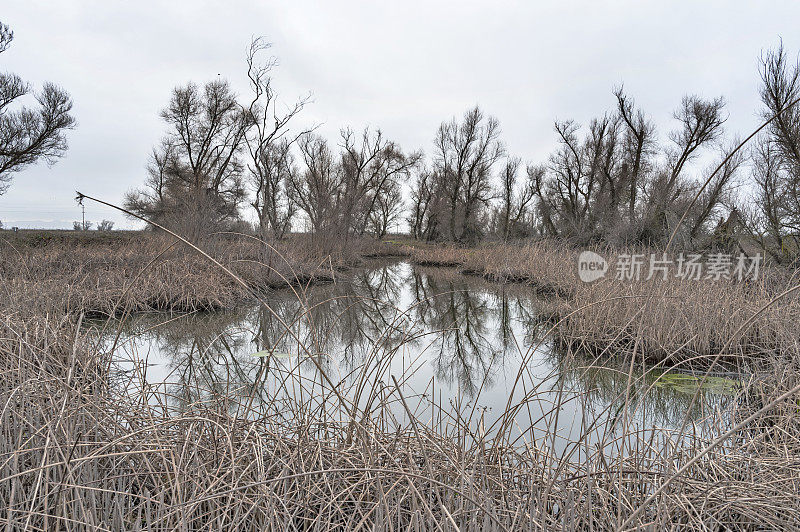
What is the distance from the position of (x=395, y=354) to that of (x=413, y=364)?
24 centimetres

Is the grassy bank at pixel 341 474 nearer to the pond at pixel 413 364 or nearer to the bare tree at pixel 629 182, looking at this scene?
the pond at pixel 413 364

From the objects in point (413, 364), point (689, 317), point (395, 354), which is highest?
point (689, 317)

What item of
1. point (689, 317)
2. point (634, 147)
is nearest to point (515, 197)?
point (634, 147)

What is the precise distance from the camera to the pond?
1648 mm

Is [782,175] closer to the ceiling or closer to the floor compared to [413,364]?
closer to the ceiling

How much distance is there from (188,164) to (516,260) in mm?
17507

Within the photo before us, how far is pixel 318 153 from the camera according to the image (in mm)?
22969

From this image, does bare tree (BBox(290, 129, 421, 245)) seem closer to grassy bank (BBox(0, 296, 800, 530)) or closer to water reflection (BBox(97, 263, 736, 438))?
water reflection (BBox(97, 263, 736, 438))

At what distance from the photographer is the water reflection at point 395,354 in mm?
1778

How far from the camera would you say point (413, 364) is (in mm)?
4039

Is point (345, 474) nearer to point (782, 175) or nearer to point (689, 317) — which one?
point (689, 317)

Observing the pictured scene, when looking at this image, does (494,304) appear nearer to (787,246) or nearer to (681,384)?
(681,384)

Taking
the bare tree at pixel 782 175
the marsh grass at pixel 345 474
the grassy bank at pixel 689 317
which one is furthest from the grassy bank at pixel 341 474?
the bare tree at pixel 782 175

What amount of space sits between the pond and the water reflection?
2cm
